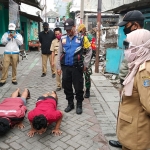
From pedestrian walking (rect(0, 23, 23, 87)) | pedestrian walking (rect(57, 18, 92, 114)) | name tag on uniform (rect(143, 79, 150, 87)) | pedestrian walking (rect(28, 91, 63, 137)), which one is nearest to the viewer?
name tag on uniform (rect(143, 79, 150, 87))

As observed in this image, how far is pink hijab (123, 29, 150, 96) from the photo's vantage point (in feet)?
5.62

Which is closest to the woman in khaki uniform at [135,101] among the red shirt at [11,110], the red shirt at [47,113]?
the red shirt at [47,113]

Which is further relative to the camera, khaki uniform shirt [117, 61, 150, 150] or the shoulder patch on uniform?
khaki uniform shirt [117, 61, 150, 150]

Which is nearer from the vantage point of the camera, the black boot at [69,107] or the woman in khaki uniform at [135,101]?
the woman in khaki uniform at [135,101]

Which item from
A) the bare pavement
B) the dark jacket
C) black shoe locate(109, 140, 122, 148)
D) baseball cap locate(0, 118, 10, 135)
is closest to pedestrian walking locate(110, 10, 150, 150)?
black shoe locate(109, 140, 122, 148)

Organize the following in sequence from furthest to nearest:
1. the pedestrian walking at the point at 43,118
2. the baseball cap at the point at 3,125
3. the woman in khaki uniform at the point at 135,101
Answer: the baseball cap at the point at 3,125
the pedestrian walking at the point at 43,118
the woman in khaki uniform at the point at 135,101

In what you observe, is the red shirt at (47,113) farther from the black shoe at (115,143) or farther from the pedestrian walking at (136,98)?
the pedestrian walking at (136,98)

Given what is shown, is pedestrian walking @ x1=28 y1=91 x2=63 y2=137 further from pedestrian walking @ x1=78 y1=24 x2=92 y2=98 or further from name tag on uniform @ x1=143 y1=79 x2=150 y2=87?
name tag on uniform @ x1=143 y1=79 x2=150 y2=87

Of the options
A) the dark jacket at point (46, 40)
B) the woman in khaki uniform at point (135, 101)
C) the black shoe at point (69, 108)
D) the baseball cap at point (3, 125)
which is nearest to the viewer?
the woman in khaki uniform at point (135, 101)

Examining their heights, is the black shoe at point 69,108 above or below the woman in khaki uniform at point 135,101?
below

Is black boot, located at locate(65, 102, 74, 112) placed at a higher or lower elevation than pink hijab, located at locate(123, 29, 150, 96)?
lower

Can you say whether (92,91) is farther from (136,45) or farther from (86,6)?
(86,6)

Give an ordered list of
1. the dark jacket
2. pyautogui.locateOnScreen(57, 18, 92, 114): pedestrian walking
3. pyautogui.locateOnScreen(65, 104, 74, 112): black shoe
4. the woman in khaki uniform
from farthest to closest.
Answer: the dark jacket < pyautogui.locateOnScreen(65, 104, 74, 112): black shoe < pyautogui.locateOnScreen(57, 18, 92, 114): pedestrian walking < the woman in khaki uniform

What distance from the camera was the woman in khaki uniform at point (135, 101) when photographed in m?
1.70
